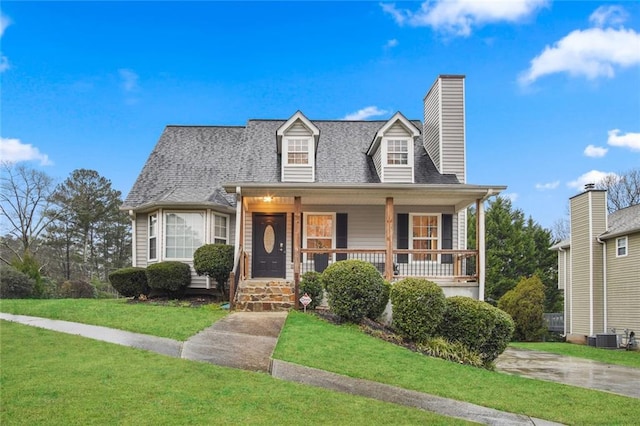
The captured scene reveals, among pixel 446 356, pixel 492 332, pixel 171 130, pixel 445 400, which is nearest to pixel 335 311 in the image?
pixel 446 356

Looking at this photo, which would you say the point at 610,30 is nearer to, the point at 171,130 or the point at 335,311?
the point at 335,311

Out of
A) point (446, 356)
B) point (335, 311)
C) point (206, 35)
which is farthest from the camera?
point (206, 35)

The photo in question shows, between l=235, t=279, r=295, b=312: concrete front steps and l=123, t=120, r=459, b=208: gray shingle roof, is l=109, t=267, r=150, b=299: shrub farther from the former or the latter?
l=235, t=279, r=295, b=312: concrete front steps

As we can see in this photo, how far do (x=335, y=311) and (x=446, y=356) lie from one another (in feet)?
8.96

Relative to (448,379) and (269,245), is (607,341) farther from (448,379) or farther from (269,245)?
(448,379)

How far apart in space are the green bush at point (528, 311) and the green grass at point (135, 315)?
56.6 ft

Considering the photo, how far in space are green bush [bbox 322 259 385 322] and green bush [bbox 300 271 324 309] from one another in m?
1.78

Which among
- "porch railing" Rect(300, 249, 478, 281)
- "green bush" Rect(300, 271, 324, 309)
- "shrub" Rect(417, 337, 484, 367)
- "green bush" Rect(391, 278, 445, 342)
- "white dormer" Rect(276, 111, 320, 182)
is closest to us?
"shrub" Rect(417, 337, 484, 367)

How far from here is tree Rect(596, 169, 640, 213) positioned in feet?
123

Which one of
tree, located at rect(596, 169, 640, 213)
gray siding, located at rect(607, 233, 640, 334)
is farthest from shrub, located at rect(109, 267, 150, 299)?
tree, located at rect(596, 169, 640, 213)

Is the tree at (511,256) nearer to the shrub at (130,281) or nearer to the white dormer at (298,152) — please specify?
the white dormer at (298,152)

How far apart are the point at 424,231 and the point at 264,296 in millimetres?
6179

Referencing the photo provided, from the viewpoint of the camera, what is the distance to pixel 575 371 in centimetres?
1142

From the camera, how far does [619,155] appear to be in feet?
111
